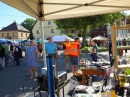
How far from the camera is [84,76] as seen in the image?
5.05 metres

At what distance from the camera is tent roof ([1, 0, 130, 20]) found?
3495mm

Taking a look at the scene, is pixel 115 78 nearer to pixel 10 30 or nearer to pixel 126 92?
pixel 126 92

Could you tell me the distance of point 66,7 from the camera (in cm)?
381

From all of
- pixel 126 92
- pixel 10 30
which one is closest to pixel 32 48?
pixel 126 92

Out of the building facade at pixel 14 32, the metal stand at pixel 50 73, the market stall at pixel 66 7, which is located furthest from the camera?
the building facade at pixel 14 32

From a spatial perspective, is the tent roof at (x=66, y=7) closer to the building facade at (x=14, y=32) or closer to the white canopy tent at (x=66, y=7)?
the white canopy tent at (x=66, y=7)

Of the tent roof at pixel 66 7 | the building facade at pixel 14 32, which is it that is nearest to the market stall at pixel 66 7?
the tent roof at pixel 66 7

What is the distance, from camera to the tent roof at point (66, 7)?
3.50m

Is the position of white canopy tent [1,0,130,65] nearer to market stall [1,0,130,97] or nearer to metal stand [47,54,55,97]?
market stall [1,0,130,97]

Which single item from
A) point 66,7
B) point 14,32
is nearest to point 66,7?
point 66,7

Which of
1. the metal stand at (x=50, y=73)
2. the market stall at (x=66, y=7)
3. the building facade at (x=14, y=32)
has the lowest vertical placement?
the metal stand at (x=50, y=73)

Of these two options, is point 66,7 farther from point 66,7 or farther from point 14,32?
point 14,32

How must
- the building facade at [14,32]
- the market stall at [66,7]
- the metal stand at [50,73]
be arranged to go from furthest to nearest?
the building facade at [14,32] → the market stall at [66,7] → the metal stand at [50,73]

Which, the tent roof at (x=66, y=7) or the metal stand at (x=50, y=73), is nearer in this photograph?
the metal stand at (x=50, y=73)
